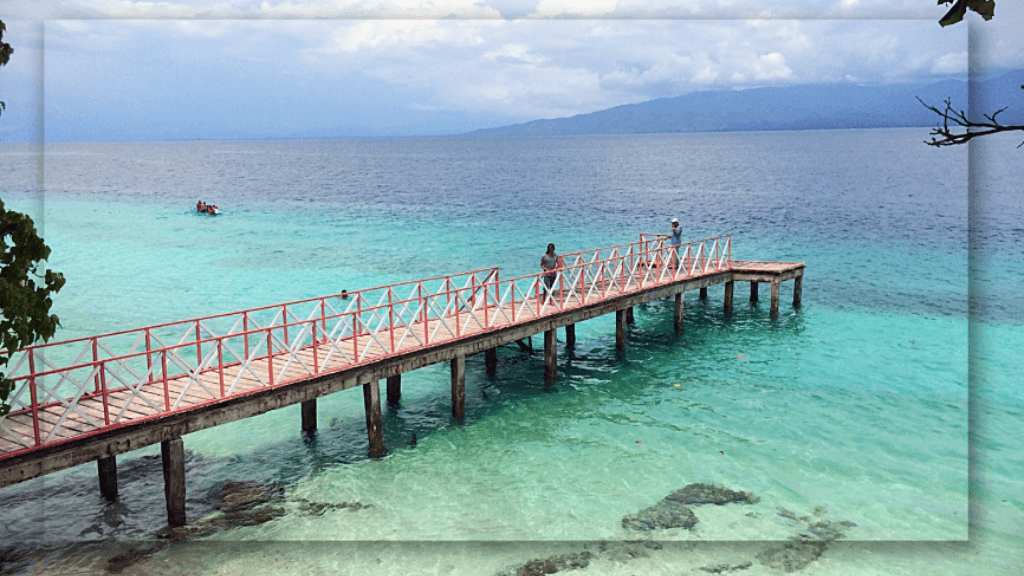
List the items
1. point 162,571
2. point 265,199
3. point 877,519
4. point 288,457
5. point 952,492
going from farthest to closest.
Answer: point 265,199, point 288,457, point 952,492, point 877,519, point 162,571

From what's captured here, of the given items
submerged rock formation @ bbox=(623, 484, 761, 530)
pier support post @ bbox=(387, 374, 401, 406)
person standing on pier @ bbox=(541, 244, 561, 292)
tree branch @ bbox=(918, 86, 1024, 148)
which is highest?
tree branch @ bbox=(918, 86, 1024, 148)

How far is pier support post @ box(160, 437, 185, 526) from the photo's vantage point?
44.2ft

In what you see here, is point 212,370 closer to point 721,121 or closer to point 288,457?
point 288,457

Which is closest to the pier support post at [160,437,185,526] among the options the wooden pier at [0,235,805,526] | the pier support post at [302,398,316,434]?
the wooden pier at [0,235,805,526]

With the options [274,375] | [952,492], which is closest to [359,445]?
[274,375]

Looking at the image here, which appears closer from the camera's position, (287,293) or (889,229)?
(287,293)

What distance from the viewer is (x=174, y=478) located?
13508mm

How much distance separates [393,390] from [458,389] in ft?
7.01

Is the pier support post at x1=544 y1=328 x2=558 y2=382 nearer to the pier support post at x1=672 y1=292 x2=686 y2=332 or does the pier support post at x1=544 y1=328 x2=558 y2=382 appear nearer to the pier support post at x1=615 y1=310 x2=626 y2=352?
the pier support post at x1=615 y1=310 x2=626 y2=352

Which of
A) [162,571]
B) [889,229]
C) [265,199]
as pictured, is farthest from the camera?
[265,199]

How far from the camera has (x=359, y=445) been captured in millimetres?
17250

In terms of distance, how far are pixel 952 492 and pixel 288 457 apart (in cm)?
1278

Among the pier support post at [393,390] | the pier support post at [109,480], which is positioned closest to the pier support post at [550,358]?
the pier support post at [393,390]

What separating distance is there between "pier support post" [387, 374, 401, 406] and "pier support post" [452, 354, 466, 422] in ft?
6.32
